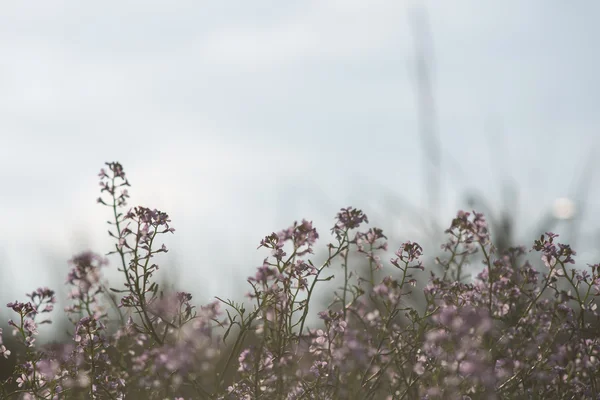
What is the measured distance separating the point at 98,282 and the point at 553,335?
9.18 ft

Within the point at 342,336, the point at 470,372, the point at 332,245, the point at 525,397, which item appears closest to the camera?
the point at 470,372

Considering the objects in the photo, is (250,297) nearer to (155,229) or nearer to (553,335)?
(155,229)

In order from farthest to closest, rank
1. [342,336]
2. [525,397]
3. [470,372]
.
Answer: [525,397]
[342,336]
[470,372]

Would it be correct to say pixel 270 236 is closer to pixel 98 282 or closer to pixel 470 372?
pixel 98 282

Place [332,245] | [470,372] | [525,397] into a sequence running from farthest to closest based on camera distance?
[332,245]
[525,397]
[470,372]

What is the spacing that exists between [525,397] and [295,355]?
52.9 inches

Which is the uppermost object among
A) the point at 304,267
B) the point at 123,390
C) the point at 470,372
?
the point at 304,267

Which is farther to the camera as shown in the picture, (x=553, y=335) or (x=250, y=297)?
(x=553, y=335)

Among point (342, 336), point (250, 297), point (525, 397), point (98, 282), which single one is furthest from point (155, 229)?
point (525, 397)

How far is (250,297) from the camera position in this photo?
12.7 ft

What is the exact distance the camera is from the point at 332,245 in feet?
13.5

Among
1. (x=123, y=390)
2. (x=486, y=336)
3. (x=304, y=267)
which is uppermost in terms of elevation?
(x=304, y=267)

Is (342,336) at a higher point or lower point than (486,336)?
lower

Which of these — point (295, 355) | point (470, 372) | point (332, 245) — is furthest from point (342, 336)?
point (470, 372)
